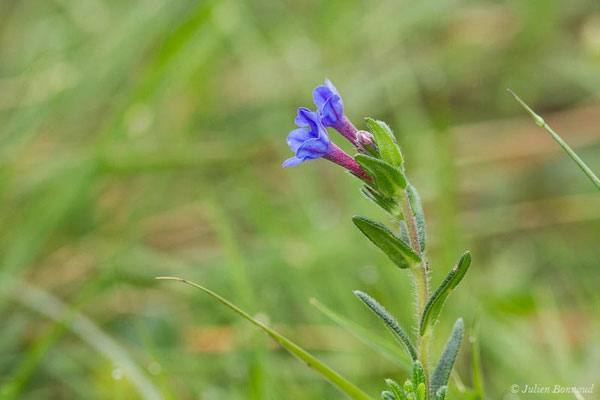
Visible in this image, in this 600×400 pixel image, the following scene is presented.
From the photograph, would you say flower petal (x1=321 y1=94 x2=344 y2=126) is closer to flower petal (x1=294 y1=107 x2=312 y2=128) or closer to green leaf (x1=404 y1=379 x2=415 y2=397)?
flower petal (x1=294 y1=107 x2=312 y2=128)

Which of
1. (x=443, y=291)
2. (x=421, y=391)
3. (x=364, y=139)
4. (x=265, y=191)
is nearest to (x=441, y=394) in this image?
(x=421, y=391)

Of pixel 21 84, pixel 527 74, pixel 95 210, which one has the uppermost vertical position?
pixel 527 74

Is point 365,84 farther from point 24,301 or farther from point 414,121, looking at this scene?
point 24,301

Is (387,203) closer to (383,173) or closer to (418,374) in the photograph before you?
(383,173)

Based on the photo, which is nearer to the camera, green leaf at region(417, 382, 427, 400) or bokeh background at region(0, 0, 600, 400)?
green leaf at region(417, 382, 427, 400)

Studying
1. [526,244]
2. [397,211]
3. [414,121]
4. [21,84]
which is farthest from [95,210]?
[397,211]

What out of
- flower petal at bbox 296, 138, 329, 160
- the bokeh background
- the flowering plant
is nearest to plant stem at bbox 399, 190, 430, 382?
the flowering plant
